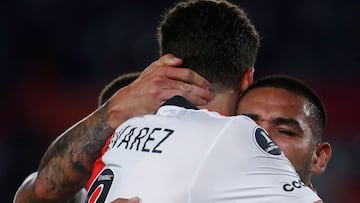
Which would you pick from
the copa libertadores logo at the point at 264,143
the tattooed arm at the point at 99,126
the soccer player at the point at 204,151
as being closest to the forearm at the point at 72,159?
the tattooed arm at the point at 99,126

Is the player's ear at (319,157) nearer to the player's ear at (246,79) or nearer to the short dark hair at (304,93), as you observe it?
the short dark hair at (304,93)

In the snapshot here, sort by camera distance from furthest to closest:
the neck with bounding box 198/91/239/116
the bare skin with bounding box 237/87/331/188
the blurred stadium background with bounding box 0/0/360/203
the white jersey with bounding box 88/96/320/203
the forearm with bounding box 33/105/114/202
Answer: the blurred stadium background with bounding box 0/0/360/203
the bare skin with bounding box 237/87/331/188
the forearm with bounding box 33/105/114/202
the neck with bounding box 198/91/239/116
the white jersey with bounding box 88/96/320/203

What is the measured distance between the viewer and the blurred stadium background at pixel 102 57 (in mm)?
6586

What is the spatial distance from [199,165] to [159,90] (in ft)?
1.70

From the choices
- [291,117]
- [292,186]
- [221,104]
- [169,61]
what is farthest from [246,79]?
[291,117]

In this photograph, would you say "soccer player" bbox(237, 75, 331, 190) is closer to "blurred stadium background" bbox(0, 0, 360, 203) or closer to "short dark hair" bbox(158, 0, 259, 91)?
"short dark hair" bbox(158, 0, 259, 91)

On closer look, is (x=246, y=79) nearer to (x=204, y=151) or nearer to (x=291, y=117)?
(x=204, y=151)

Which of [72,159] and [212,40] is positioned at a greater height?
[212,40]

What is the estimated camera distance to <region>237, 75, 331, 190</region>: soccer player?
302 centimetres

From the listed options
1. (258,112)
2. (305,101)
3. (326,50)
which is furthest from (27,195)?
(326,50)

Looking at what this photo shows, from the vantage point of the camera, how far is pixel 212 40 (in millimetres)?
2406

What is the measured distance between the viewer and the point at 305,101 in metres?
3.12

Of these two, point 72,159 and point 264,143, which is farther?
point 72,159

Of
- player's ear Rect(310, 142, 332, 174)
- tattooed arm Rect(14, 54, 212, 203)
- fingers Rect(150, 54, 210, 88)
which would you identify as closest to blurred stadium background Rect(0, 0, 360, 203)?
player's ear Rect(310, 142, 332, 174)
